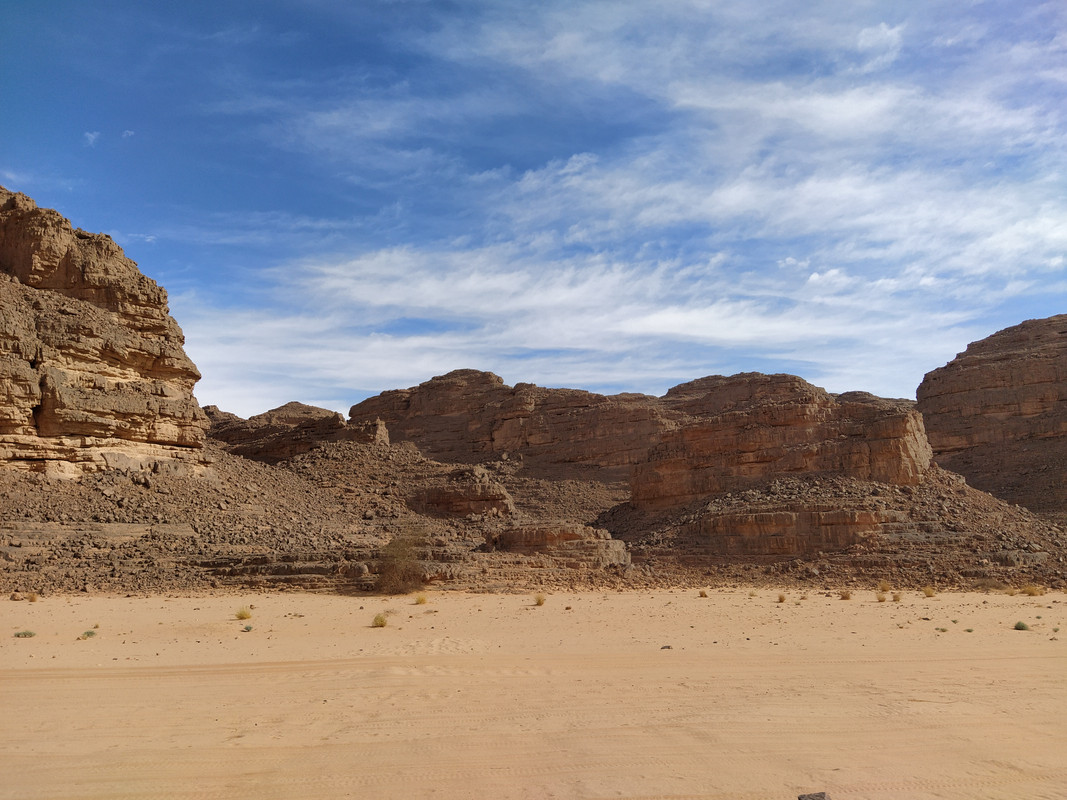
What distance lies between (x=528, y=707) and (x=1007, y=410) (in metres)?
57.0

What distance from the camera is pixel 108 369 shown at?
92.7 ft

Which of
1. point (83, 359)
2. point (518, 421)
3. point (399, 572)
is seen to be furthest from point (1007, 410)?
point (83, 359)

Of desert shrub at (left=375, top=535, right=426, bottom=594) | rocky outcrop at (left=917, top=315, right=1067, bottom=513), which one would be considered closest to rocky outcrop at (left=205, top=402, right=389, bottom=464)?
desert shrub at (left=375, top=535, right=426, bottom=594)

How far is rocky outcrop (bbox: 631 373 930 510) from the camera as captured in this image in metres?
30.2

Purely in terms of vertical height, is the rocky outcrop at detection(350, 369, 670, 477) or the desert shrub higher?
the rocky outcrop at detection(350, 369, 670, 477)

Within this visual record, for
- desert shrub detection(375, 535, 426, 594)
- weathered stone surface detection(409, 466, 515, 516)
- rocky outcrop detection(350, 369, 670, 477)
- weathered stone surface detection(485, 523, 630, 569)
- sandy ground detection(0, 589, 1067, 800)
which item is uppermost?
rocky outcrop detection(350, 369, 670, 477)

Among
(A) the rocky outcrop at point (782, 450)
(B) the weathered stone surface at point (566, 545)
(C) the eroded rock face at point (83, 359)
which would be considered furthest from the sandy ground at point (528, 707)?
(A) the rocky outcrop at point (782, 450)

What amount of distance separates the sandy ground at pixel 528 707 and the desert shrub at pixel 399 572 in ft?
12.4

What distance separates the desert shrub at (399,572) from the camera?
20.3 metres

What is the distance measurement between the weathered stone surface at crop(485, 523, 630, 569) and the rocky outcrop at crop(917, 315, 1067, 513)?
29562 millimetres

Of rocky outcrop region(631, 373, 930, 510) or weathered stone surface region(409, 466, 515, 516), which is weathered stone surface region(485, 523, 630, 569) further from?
weathered stone surface region(409, 466, 515, 516)

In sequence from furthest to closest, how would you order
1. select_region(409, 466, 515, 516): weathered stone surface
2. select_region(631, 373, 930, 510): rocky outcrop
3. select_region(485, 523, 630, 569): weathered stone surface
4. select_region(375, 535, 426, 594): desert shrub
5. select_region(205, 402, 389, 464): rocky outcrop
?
select_region(205, 402, 389, 464): rocky outcrop
select_region(409, 466, 515, 516): weathered stone surface
select_region(631, 373, 930, 510): rocky outcrop
select_region(485, 523, 630, 569): weathered stone surface
select_region(375, 535, 426, 594): desert shrub

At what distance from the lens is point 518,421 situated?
69250mm

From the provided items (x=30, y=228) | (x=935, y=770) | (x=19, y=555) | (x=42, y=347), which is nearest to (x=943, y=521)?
(x=935, y=770)
